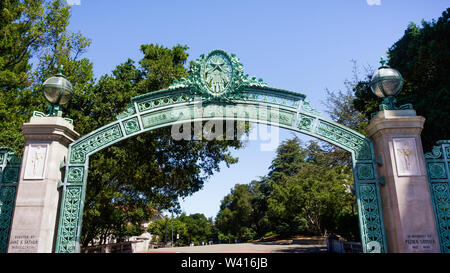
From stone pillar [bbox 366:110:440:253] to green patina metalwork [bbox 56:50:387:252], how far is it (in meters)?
0.31

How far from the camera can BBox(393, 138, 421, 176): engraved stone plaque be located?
221 inches

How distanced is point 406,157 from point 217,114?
3564 mm

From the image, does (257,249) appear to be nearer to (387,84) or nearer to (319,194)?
(319,194)

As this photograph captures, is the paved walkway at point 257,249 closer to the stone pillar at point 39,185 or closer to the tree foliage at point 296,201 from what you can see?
the tree foliage at point 296,201

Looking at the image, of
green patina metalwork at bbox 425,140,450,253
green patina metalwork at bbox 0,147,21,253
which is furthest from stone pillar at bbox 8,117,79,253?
green patina metalwork at bbox 425,140,450,253

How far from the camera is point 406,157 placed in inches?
225

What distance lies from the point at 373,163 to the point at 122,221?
1941cm

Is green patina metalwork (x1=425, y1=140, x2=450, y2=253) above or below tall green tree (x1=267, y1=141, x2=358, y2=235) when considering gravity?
below

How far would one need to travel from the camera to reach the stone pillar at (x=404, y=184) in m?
5.23

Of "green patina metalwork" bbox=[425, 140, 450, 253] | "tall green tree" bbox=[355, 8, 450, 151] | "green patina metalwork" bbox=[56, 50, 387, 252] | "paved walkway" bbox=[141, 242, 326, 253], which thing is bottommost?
"paved walkway" bbox=[141, 242, 326, 253]

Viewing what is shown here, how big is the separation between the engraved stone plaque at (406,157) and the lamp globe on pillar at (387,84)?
72 cm

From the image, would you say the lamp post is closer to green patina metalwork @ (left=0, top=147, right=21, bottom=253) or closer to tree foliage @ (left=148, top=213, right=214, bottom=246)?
green patina metalwork @ (left=0, top=147, right=21, bottom=253)

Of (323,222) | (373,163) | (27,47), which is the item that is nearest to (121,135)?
(373,163)

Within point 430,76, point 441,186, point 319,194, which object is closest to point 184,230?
point 319,194
